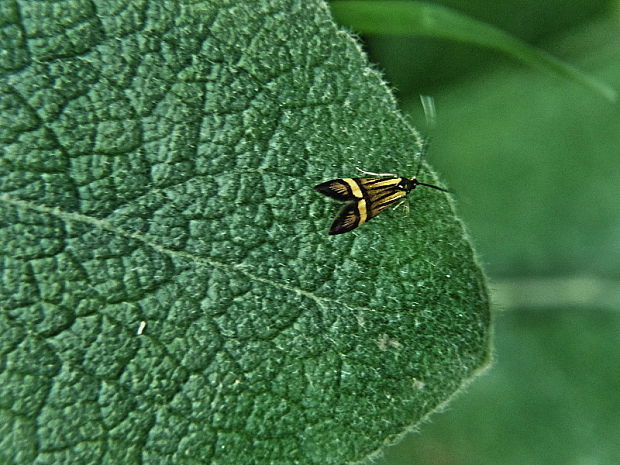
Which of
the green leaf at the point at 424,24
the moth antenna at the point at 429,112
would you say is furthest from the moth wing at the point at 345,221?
the moth antenna at the point at 429,112

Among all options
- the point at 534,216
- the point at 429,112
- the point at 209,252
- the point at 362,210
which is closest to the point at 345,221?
the point at 362,210

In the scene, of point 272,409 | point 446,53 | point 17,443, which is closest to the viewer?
point 17,443

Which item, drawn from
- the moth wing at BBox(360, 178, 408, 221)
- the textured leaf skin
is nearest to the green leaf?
the textured leaf skin

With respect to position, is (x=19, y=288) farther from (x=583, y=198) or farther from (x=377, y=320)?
(x=583, y=198)

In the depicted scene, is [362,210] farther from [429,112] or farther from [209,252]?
[429,112]

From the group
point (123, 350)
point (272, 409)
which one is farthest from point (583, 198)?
point (123, 350)

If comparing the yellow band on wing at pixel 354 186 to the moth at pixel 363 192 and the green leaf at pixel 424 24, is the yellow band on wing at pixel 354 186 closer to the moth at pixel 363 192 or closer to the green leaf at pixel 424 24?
the moth at pixel 363 192

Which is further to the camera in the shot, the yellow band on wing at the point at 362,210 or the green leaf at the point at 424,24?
the green leaf at the point at 424,24

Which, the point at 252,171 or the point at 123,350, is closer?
the point at 123,350
